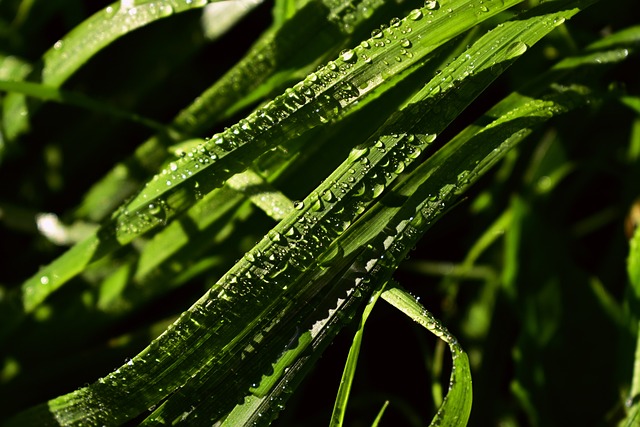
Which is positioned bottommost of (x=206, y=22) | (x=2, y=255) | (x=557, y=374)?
(x=557, y=374)

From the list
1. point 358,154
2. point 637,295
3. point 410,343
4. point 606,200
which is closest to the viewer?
point 358,154

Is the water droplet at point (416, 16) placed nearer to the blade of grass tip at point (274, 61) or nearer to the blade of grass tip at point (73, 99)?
the blade of grass tip at point (274, 61)

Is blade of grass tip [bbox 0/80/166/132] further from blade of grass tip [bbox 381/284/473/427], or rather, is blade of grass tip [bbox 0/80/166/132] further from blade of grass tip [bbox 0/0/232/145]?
blade of grass tip [bbox 381/284/473/427]

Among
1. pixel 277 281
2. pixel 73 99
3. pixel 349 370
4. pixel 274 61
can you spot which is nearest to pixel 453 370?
pixel 349 370

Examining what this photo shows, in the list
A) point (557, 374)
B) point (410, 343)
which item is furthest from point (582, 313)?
point (410, 343)

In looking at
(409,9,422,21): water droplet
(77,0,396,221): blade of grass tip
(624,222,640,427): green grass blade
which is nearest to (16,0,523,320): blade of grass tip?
(409,9,422,21): water droplet

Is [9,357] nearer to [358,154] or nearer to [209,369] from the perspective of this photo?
[209,369]

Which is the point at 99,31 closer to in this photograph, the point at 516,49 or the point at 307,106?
the point at 307,106
